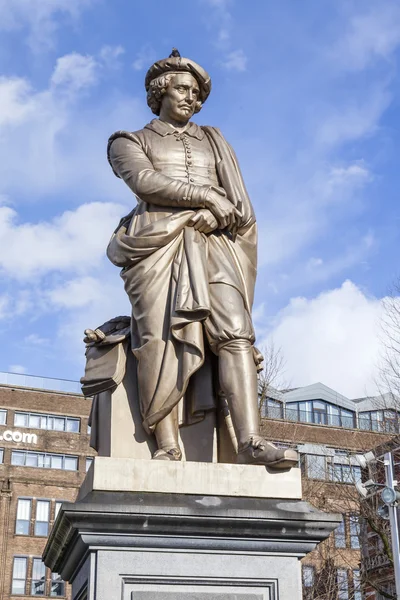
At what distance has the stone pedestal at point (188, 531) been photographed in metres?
5.58

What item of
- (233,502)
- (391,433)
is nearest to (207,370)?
(233,502)

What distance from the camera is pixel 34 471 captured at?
48875mm

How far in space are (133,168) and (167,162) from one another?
1.08ft

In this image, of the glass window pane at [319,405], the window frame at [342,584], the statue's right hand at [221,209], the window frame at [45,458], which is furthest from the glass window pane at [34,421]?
the statue's right hand at [221,209]

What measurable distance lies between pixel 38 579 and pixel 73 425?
9.07 meters

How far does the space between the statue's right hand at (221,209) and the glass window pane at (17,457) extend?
44282 millimetres

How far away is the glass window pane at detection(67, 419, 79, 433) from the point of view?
51.6m

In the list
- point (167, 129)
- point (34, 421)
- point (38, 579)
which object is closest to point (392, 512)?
point (167, 129)

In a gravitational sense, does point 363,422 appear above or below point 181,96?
above

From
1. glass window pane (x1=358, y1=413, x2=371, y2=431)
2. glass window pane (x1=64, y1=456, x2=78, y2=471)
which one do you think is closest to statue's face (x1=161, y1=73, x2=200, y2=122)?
glass window pane (x1=64, y1=456, x2=78, y2=471)

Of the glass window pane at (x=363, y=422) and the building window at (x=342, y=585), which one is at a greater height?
the glass window pane at (x=363, y=422)

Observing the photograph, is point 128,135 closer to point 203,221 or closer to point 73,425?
point 203,221

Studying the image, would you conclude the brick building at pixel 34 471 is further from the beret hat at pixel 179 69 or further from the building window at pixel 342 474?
the beret hat at pixel 179 69

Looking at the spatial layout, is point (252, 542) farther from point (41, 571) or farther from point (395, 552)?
point (41, 571)
